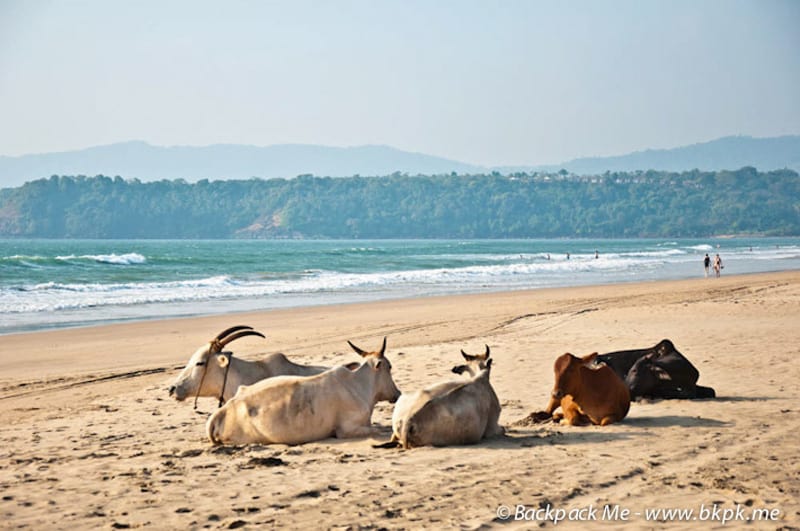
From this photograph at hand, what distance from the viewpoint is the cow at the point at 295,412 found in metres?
9.72

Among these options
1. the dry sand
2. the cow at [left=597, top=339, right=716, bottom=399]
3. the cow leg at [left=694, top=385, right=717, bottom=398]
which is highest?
the cow at [left=597, top=339, right=716, bottom=399]

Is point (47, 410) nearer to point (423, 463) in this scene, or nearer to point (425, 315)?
point (423, 463)

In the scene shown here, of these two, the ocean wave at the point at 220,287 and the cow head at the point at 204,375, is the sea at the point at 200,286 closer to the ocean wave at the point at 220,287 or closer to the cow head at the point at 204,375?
the ocean wave at the point at 220,287

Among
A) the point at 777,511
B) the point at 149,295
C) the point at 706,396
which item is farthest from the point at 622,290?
the point at 777,511

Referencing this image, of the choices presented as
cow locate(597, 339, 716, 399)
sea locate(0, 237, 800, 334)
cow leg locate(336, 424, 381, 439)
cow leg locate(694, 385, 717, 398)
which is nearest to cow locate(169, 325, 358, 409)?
cow leg locate(336, 424, 381, 439)

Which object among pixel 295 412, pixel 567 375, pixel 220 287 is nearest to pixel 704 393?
pixel 567 375

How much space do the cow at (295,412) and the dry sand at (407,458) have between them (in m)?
0.23

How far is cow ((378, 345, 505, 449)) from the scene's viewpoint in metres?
9.18

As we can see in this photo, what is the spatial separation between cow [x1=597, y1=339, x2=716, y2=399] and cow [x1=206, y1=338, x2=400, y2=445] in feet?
11.5

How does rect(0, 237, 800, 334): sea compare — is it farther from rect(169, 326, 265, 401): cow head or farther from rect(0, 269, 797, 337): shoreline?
rect(169, 326, 265, 401): cow head

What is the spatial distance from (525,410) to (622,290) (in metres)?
27.5

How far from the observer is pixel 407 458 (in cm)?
877

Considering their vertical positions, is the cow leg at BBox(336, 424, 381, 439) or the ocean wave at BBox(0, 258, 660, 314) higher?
the cow leg at BBox(336, 424, 381, 439)

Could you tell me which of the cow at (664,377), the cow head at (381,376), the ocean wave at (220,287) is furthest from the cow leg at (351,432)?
the ocean wave at (220,287)
